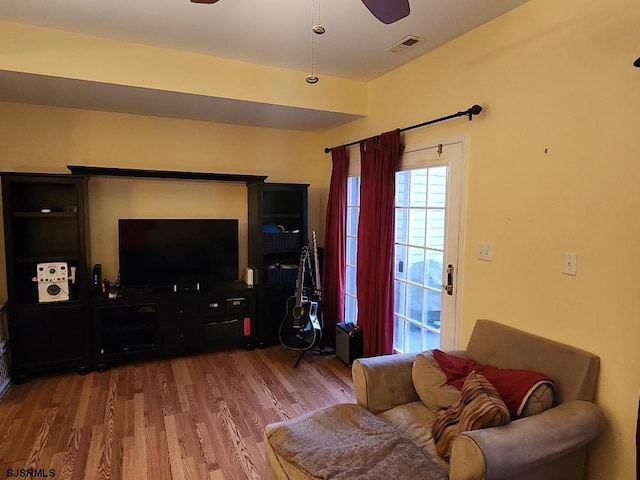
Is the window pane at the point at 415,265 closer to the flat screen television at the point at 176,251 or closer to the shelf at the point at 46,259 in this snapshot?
the flat screen television at the point at 176,251

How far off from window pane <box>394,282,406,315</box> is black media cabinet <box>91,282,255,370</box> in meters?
1.53

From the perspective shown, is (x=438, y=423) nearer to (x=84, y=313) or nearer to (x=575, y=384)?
(x=575, y=384)

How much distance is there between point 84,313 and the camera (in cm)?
338

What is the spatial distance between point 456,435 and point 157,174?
10.7 ft

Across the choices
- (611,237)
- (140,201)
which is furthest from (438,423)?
(140,201)

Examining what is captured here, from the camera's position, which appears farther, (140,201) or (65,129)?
(140,201)

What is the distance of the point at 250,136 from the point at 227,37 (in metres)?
1.64

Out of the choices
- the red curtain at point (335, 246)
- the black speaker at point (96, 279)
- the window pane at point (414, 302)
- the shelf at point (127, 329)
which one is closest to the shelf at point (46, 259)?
the black speaker at point (96, 279)

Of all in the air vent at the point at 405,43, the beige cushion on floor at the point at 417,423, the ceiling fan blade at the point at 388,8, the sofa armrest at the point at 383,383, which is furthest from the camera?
the air vent at the point at 405,43

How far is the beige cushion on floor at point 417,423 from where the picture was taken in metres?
1.75

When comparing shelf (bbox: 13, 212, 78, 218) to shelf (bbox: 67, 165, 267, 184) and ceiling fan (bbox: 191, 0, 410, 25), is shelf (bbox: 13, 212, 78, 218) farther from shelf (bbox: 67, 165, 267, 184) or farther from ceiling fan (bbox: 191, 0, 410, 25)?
ceiling fan (bbox: 191, 0, 410, 25)

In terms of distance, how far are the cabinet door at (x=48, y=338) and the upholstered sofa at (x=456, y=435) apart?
2.40 meters

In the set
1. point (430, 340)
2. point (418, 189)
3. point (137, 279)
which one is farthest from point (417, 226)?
point (137, 279)

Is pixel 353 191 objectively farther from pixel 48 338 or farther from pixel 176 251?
pixel 48 338
